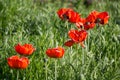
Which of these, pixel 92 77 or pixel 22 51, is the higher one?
pixel 22 51

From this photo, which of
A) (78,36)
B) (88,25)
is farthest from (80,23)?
(78,36)

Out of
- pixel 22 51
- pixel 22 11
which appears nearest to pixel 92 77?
pixel 22 51

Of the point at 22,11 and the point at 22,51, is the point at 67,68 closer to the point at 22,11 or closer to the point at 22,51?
the point at 22,51

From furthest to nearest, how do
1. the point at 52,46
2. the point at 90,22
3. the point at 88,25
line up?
the point at 52,46 < the point at 90,22 < the point at 88,25

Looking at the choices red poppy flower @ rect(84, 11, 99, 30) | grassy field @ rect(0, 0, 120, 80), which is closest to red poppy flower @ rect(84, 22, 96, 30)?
red poppy flower @ rect(84, 11, 99, 30)

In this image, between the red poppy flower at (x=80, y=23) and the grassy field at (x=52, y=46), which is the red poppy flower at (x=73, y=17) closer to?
the red poppy flower at (x=80, y=23)

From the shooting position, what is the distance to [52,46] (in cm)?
383

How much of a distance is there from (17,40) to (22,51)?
1.24 m

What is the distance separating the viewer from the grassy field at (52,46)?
3.23 m

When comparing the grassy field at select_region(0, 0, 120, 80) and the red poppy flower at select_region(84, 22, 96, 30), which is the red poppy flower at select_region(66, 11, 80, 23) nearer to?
the red poppy flower at select_region(84, 22, 96, 30)

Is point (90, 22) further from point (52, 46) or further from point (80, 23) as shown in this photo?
point (52, 46)

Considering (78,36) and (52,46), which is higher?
(78,36)

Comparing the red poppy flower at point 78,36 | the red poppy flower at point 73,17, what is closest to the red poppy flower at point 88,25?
the red poppy flower at point 73,17

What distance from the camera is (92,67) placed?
Answer: 132 inches
